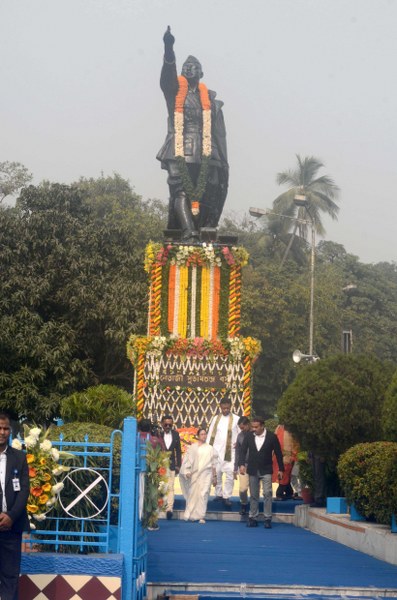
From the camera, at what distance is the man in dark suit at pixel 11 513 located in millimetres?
7816

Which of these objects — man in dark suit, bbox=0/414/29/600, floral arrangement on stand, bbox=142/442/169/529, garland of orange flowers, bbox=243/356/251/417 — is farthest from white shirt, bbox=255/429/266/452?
man in dark suit, bbox=0/414/29/600

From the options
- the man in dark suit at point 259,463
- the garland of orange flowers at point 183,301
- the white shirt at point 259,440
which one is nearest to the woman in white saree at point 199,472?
the man in dark suit at point 259,463

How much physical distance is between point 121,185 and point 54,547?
164ft

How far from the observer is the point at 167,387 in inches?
A: 948

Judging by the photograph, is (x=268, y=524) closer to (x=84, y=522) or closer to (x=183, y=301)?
(x=183, y=301)

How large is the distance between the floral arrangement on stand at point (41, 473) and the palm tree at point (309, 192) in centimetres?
4875

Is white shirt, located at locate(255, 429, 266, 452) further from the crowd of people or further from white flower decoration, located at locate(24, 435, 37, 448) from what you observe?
white flower decoration, located at locate(24, 435, 37, 448)

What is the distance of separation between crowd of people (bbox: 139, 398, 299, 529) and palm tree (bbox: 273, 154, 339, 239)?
124 ft

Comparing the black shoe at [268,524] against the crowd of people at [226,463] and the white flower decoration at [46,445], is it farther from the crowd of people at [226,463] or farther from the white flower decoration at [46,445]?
the white flower decoration at [46,445]

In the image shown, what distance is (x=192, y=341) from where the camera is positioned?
24.2m

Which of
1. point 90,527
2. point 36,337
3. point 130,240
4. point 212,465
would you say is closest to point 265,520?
point 212,465

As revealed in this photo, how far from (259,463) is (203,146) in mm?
10980

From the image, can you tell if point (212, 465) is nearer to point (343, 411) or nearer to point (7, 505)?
point (343, 411)

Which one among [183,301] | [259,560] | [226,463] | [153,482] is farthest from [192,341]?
[153,482]
